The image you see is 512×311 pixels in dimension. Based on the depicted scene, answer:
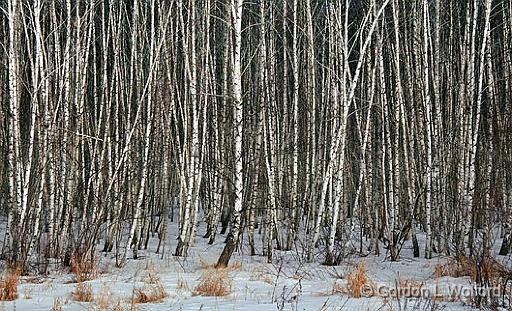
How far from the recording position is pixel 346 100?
9203 millimetres

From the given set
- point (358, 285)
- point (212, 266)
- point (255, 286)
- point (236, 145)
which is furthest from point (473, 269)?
point (212, 266)

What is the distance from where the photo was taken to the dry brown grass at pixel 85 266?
7829 mm

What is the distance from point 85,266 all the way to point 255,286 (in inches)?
111

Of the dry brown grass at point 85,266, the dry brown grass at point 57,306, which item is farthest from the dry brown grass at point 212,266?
the dry brown grass at point 57,306

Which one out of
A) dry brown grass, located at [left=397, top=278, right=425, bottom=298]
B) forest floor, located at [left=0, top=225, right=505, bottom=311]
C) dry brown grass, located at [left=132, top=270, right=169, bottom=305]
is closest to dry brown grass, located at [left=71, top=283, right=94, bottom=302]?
forest floor, located at [left=0, top=225, right=505, bottom=311]

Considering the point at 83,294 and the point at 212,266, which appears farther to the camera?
the point at 212,266

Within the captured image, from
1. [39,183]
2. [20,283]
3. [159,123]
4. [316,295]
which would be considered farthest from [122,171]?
[316,295]

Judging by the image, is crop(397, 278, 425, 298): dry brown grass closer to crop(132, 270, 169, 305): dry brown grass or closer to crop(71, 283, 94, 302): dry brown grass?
crop(132, 270, 169, 305): dry brown grass

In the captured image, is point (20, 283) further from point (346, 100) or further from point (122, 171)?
point (346, 100)

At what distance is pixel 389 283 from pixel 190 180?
4174 millimetres

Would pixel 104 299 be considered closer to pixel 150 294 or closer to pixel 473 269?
pixel 150 294

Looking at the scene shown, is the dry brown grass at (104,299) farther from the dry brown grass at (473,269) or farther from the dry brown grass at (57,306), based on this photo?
the dry brown grass at (473,269)

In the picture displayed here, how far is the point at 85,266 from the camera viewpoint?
8.27 m

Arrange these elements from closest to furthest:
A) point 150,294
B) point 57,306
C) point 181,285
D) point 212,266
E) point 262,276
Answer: point 57,306
point 150,294
point 181,285
point 262,276
point 212,266
